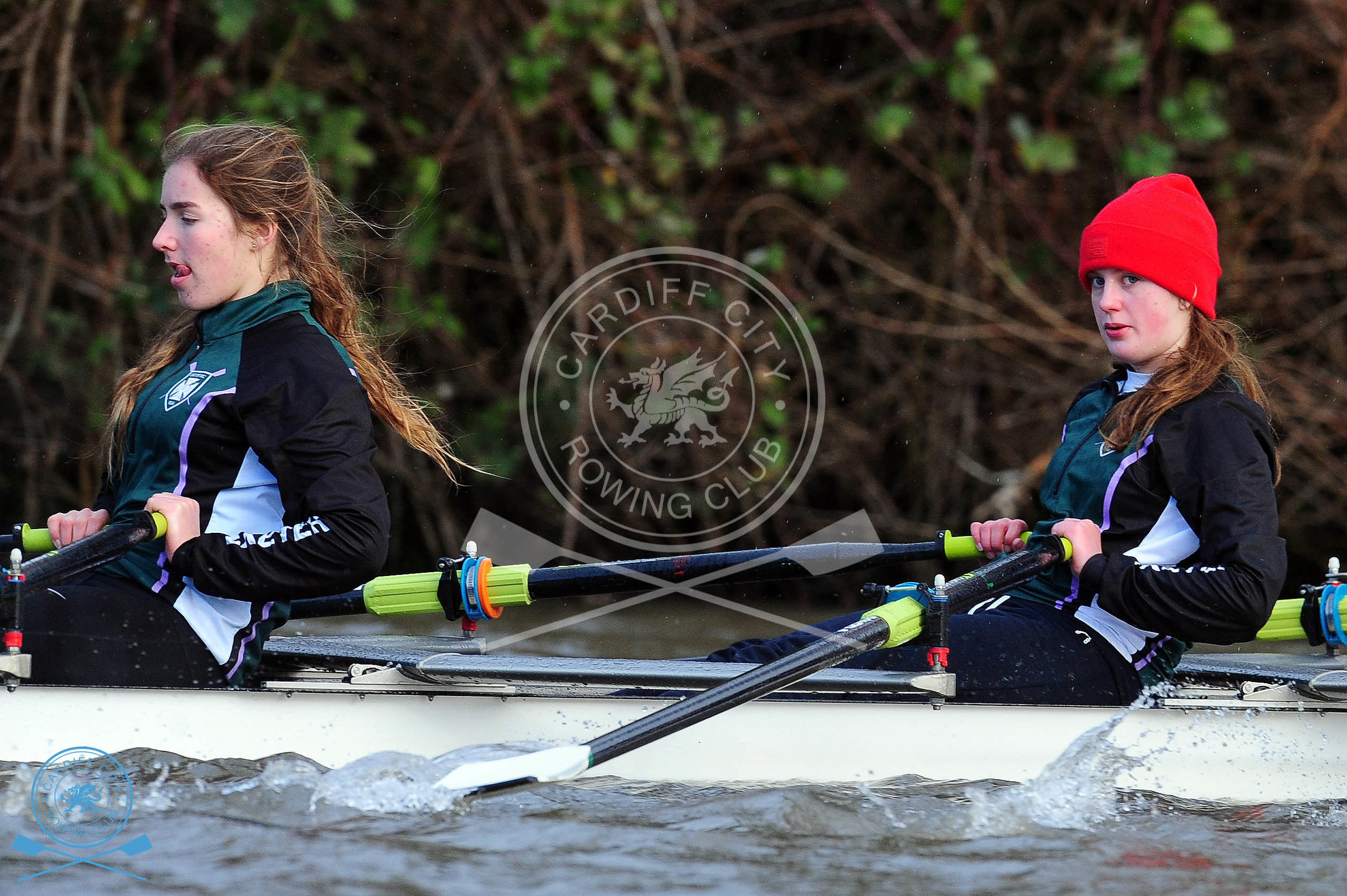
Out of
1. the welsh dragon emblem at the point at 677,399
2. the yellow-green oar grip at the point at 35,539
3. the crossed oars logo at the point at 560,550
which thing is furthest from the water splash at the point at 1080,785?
the welsh dragon emblem at the point at 677,399

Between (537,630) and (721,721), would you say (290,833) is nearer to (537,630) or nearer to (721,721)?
(721,721)

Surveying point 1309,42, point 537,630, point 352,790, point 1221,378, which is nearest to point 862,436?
point 537,630

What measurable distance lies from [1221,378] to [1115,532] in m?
0.39

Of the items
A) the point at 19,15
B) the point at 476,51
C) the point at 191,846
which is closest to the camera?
the point at 191,846

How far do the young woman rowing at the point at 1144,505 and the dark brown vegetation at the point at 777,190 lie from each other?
3807 millimetres

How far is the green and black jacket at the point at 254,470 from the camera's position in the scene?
108 inches

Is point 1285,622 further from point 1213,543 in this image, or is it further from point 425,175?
point 425,175

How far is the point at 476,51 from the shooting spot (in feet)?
22.2

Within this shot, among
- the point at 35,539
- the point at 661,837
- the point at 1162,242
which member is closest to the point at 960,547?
the point at 1162,242

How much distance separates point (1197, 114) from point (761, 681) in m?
5.22

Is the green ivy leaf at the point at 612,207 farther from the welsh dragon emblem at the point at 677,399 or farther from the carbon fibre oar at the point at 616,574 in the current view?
the carbon fibre oar at the point at 616,574

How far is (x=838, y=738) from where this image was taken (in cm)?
299
